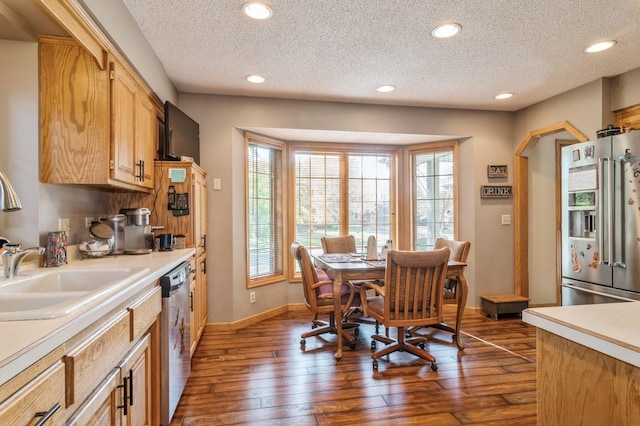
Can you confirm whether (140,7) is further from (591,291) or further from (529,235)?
(529,235)

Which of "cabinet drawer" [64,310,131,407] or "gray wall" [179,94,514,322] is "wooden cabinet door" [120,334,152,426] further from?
"gray wall" [179,94,514,322]

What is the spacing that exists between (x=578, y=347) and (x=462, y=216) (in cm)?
346

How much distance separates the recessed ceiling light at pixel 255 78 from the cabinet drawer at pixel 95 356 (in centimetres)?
247

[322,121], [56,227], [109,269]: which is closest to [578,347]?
[109,269]

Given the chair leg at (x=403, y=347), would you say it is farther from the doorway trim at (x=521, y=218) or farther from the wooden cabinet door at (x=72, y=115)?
the wooden cabinet door at (x=72, y=115)

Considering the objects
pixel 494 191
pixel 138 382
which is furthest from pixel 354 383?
pixel 494 191

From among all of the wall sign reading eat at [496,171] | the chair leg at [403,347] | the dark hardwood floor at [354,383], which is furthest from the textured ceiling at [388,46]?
the dark hardwood floor at [354,383]

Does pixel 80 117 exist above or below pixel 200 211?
above

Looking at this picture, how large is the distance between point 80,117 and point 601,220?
378cm

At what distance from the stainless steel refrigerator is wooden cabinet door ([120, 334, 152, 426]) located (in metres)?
3.32

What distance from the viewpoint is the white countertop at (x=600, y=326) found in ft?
2.80

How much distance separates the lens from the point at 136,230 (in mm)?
2471

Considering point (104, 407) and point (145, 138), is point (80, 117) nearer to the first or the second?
point (145, 138)

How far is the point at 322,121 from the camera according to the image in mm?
3889
